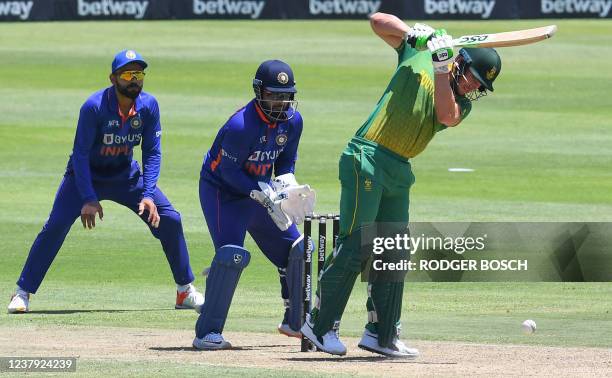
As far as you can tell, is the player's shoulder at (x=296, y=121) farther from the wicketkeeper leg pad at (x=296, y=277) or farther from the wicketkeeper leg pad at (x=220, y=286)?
the wicketkeeper leg pad at (x=220, y=286)

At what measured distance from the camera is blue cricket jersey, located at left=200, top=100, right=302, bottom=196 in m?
8.73

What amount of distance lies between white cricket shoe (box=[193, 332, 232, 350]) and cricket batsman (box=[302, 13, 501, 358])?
69cm

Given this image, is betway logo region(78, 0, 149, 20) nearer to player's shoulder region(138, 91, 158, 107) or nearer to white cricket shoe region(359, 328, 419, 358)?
player's shoulder region(138, 91, 158, 107)

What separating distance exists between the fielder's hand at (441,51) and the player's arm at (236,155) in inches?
53.6

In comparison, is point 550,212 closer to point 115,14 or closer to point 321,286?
point 321,286

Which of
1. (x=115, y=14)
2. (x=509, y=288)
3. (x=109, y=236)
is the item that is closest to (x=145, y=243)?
(x=109, y=236)

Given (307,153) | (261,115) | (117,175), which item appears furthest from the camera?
(307,153)

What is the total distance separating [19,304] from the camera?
1045 centimetres

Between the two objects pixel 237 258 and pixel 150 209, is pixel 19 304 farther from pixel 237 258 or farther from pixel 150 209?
pixel 237 258

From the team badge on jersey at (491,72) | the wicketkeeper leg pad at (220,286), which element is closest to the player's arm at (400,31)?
the team badge on jersey at (491,72)

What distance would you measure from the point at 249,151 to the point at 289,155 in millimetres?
380

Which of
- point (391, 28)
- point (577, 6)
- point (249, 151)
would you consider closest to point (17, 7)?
point (577, 6)

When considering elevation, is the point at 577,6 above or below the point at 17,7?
below

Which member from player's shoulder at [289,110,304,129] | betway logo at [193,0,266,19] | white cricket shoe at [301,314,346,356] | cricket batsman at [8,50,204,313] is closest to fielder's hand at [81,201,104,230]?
cricket batsman at [8,50,204,313]
